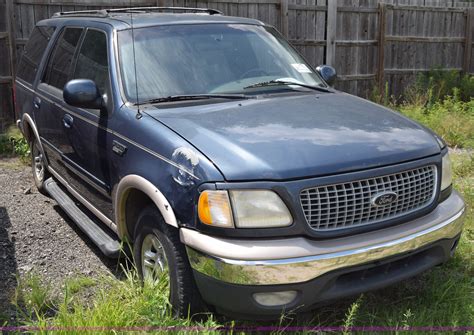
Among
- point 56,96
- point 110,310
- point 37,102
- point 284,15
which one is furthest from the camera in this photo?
point 284,15

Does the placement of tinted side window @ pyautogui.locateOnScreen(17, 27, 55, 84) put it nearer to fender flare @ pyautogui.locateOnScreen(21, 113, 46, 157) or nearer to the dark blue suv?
fender flare @ pyautogui.locateOnScreen(21, 113, 46, 157)

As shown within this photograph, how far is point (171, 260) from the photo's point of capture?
9.70 ft

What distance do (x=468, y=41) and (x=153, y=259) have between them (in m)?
11.0

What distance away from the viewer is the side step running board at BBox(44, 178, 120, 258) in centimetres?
374

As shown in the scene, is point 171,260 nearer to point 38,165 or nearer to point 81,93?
point 81,93

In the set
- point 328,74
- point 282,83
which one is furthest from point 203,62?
point 328,74

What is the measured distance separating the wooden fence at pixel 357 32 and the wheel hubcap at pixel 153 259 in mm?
5778

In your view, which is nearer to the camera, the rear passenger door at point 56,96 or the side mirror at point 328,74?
the rear passenger door at point 56,96

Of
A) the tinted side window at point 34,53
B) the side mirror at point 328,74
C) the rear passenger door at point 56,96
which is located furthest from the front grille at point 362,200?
the tinted side window at point 34,53

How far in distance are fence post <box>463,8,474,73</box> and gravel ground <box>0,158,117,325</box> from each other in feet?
32.8

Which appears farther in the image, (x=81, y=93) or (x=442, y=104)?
(x=442, y=104)

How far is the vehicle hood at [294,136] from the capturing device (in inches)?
109

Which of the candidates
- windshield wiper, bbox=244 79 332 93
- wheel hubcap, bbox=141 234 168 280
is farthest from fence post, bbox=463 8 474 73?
wheel hubcap, bbox=141 234 168 280

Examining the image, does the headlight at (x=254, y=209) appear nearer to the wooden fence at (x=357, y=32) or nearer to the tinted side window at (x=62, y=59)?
the tinted side window at (x=62, y=59)
